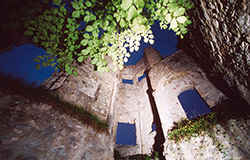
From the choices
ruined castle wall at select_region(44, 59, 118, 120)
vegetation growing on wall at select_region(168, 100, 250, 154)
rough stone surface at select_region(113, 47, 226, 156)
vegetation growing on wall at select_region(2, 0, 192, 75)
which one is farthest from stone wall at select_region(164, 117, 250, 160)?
vegetation growing on wall at select_region(2, 0, 192, 75)

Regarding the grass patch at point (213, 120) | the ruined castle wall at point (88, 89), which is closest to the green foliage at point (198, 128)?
the grass patch at point (213, 120)

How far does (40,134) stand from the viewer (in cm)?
237

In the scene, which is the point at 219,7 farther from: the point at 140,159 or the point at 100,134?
the point at 140,159

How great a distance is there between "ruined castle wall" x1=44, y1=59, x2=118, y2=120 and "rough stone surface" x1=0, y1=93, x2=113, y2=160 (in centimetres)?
127

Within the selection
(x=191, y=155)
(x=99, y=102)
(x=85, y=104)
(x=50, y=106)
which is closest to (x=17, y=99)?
(x=50, y=106)

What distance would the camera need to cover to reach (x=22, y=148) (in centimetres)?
205

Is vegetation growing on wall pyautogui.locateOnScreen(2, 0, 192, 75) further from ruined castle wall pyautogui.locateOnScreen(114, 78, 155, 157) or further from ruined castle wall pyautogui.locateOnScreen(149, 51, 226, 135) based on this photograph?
ruined castle wall pyautogui.locateOnScreen(114, 78, 155, 157)

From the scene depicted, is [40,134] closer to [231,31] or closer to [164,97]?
[231,31]

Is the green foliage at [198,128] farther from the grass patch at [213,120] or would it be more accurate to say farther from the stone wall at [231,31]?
the stone wall at [231,31]

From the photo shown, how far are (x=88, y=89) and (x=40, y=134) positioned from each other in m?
2.93

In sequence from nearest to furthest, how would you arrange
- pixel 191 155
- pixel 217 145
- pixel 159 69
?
1. pixel 217 145
2. pixel 191 155
3. pixel 159 69

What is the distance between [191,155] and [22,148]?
5650 mm

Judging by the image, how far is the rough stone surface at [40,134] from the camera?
2.02 meters

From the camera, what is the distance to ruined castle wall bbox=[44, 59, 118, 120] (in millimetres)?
4082
